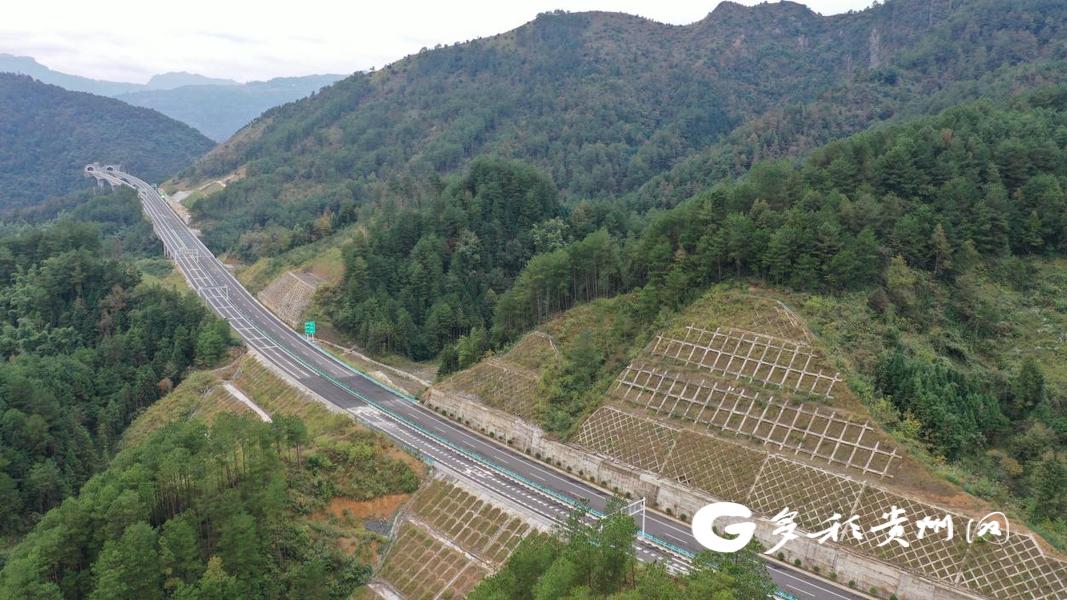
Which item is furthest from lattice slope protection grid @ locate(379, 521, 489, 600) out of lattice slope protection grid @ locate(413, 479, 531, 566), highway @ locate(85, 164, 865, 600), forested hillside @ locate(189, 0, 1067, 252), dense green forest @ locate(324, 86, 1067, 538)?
forested hillside @ locate(189, 0, 1067, 252)

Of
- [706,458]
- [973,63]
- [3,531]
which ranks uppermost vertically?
[973,63]

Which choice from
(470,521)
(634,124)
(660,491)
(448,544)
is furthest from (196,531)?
(634,124)

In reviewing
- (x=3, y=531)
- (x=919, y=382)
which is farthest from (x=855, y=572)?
(x=3, y=531)

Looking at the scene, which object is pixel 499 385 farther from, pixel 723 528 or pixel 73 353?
pixel 73 353

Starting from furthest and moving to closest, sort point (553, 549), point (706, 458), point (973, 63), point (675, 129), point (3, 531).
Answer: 1. point (675, 129)
2. point (973, 63)
3. point (3, 531)
4. point (706, 458)
5. point (553, 549)

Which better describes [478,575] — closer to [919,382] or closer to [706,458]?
[706,458]

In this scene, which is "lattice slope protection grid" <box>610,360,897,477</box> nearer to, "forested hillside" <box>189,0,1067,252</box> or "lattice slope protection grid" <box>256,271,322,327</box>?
"lattice slope protection grid" <box>256,271,322,327</box>

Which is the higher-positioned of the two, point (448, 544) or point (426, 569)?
point (448, 544)
